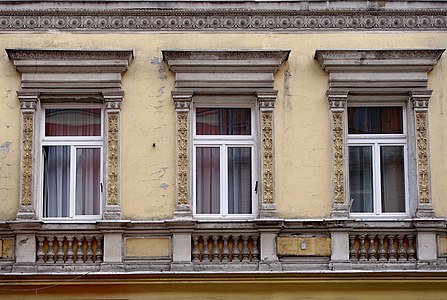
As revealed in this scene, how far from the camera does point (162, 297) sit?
12883mm

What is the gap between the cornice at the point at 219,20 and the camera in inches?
532

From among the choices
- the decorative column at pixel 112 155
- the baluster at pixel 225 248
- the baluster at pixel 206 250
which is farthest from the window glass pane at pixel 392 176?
the decorative column at pixel 112 155

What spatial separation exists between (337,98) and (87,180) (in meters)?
3.78

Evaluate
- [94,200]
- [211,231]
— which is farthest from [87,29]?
[211,231]

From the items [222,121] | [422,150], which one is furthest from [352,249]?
[222,121]

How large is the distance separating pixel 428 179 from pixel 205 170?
10.4 feet

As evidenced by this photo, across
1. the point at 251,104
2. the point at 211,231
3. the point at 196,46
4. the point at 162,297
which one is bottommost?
the point at 162,297

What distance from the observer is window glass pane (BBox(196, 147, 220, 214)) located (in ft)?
44.2

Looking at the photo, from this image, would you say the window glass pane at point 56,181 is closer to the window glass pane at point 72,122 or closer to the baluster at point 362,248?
the window glass pane at point 72,122

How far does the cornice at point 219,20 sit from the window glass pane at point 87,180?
1.80 m

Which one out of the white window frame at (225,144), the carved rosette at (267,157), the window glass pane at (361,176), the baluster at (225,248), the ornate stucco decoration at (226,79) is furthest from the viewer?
the window glass pane at (361,176)

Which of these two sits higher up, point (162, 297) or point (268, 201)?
point (268, 201)

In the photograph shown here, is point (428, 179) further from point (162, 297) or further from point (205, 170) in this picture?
point (162, 297)

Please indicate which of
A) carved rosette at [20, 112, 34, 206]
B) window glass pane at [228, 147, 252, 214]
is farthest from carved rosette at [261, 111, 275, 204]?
carved rosette at [20, 112, 34, 206]
